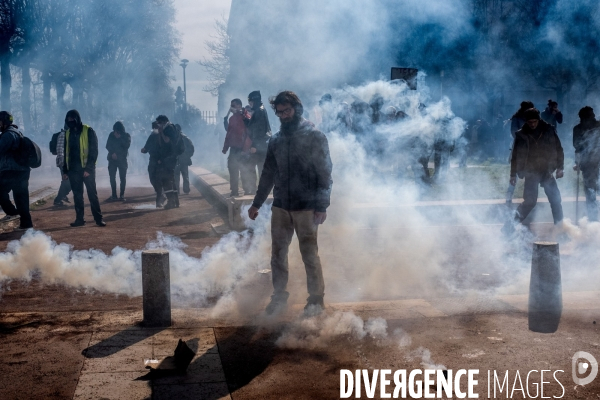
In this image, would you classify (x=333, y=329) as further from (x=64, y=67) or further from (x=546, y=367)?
(x=64, y=67)

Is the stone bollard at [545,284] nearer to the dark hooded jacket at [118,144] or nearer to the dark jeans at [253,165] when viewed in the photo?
the dark jeans at [253,165]

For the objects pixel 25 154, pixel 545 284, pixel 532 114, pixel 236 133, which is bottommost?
pixel 545 284

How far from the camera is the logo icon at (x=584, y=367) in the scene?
167 inches

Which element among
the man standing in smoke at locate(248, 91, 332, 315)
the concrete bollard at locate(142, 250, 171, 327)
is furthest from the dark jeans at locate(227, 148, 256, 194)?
the concrete bollard at locate(142, 250, 171, 327)

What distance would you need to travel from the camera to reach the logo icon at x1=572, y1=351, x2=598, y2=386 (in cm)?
425

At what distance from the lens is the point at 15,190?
996 cm

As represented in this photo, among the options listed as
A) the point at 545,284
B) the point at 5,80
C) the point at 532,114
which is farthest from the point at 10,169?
the point at 5,80

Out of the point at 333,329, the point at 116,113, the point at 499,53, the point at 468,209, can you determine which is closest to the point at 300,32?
the point at 499,53

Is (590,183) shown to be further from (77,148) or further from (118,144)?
(118,144)

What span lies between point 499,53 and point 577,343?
1335cm

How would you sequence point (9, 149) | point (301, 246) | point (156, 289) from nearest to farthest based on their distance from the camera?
point (156, 289) < point (301, 246) < point (9, 149)

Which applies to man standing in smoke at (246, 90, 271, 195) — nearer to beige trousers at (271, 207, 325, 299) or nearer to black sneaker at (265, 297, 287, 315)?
beige trousers at (271, 207, 325, 299)

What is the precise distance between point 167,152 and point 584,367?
10164mm

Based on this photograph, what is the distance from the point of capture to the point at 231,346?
489cm
